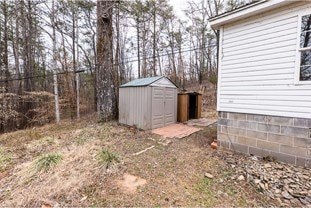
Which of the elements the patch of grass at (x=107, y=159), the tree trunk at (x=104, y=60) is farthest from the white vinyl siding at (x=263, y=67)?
the tree trunk at (x=104, y=60)

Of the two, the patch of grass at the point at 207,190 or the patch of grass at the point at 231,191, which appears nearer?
the patch of grass at the point at 207,190

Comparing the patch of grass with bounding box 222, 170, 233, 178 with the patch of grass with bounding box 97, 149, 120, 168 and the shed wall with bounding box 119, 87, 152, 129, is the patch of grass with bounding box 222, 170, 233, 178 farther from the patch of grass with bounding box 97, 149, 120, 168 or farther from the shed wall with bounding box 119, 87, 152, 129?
the shed wall with bounding box 119, 87, 152, 129

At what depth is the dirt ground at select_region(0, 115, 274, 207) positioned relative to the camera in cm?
291

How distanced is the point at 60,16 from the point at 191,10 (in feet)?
33.4

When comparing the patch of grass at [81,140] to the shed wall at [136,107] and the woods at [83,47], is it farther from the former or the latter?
the woods at [83,47]

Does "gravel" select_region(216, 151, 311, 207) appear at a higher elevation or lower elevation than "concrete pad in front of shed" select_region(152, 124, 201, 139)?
lower

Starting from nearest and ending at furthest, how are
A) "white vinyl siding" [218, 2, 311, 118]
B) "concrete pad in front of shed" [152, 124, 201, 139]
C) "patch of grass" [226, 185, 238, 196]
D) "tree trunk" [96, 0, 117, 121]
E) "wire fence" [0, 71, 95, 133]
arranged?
1. "patch of grass" [226, 185, 238, 196]
2. "white vinyl siding" [218, 2, 311, 118]
3. "concrete pad in front of shed" [152, 124, 201, 139]
4. "tree trunk" [96, 0, 117, 121]
5. "wire fence" [0, 71, 95, 133]

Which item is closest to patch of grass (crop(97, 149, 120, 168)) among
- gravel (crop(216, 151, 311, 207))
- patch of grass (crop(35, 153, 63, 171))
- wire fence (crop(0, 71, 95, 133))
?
patch of grass (crop(35, 153, 63, 171))

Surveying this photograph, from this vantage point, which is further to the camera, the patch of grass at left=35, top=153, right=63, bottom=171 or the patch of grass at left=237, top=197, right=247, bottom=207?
the patch of grass at left=35, top=153, right=63, bottom=171

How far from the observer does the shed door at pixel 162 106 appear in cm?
689

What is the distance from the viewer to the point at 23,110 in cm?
1145

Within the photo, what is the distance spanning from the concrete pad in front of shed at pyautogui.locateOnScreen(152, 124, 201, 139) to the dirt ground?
92cm

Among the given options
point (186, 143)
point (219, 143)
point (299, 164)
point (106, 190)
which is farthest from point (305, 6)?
point (106, 190)

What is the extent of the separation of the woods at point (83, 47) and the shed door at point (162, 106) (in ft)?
7.96
